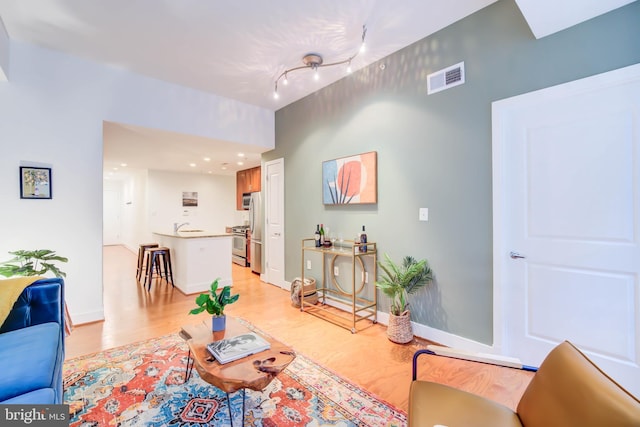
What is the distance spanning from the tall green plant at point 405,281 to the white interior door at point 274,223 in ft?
7.09

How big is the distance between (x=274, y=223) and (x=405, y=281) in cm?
269

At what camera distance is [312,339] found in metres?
2.76

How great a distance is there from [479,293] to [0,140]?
15.0 ft

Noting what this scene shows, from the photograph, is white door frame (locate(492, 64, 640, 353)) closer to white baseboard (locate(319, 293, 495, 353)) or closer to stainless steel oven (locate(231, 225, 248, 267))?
white baseboard (locate(319, 293, 495, 353))

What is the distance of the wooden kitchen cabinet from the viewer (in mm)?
6441

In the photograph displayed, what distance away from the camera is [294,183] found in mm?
4332

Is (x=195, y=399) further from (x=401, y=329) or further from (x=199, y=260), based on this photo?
(x=199, y=260)

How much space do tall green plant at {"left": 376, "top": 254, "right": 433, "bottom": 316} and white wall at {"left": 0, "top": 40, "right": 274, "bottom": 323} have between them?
3190 mm

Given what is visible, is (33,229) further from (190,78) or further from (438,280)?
(438,280)

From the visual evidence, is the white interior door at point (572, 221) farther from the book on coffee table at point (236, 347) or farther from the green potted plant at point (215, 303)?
the green potted plant at point (215, 303)

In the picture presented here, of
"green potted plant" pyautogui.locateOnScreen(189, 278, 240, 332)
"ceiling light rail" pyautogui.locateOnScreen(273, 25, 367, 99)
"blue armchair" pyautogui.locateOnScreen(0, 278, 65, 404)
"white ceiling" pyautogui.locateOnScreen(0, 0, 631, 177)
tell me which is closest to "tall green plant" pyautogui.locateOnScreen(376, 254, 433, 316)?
"green potted plant" pyautogui.locateOnScreen(189, 278, 240, 332)

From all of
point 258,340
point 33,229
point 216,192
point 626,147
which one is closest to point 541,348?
point 626,147

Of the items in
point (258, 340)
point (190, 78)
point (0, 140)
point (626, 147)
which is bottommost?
point (258, 340)

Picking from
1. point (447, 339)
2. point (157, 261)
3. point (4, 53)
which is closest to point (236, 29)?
point (4, 53)
